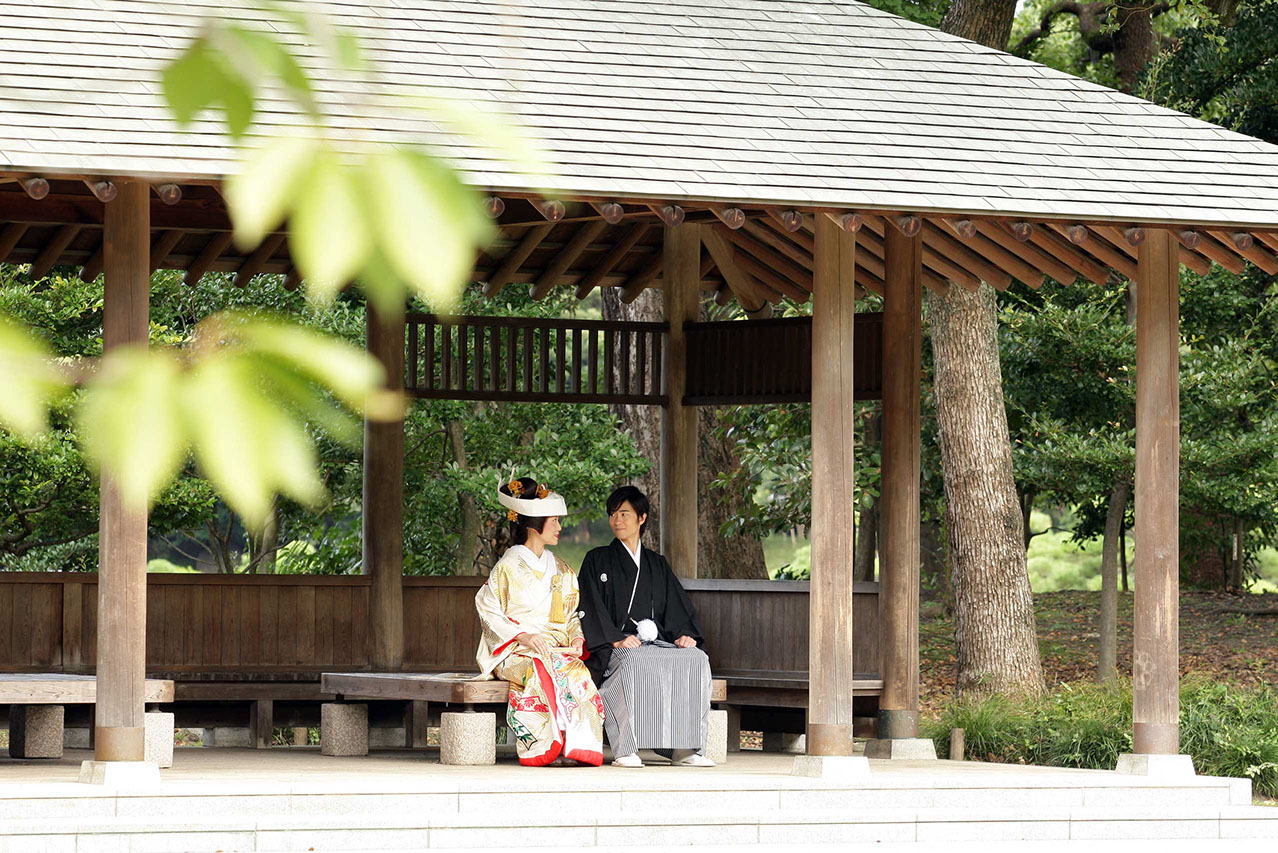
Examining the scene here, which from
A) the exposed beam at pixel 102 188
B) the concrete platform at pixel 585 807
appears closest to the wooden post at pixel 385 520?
the concrete platform at pixel 585 807

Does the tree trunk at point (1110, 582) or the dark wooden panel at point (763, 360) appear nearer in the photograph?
the dark wooden panel at point (763, 360)

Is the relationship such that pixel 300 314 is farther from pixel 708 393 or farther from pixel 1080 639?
pixel 1080 639

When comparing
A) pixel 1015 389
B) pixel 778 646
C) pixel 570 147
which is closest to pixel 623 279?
pixel 778 646

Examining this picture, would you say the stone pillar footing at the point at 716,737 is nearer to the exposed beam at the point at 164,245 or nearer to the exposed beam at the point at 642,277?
the exposed beam at the point at 642,277

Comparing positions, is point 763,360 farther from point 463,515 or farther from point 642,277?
point 463,515

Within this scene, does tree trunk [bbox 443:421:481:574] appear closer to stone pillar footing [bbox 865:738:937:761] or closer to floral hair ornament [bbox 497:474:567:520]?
stone pillar footing [bbox 865:738:937:761]

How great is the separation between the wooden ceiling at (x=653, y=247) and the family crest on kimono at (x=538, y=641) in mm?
1481

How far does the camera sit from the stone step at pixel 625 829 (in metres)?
6.77

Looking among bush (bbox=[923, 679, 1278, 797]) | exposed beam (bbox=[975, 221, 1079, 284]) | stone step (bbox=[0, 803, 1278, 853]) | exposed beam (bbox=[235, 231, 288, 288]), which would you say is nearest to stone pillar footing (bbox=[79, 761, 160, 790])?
stone step (bbox=[0, 803, 1278, 853])

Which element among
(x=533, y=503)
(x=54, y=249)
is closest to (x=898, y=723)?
(x=533, y=503)

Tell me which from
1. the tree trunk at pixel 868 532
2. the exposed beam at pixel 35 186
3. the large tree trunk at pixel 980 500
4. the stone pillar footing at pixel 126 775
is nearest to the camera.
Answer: the exposed beam at pixel 35 186

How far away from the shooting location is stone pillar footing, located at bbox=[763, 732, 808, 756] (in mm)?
10461

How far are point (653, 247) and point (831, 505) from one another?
11.8 ft

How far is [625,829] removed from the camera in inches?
290
